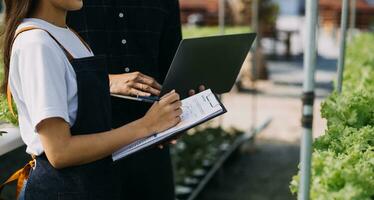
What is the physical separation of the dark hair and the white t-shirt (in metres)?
0.03

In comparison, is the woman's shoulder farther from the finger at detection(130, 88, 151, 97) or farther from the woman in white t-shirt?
the finger at detection(130, 88, 151, 97)

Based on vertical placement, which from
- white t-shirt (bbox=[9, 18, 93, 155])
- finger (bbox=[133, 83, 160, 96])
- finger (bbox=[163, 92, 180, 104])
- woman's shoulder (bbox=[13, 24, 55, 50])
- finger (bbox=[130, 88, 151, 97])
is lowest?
finger (bbox=[130, 88, 151, 97])

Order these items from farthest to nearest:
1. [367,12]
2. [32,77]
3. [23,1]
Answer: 1. [367,12]
2. [23,1]
3. [32,77]

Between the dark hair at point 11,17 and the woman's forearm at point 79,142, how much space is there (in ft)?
0.98

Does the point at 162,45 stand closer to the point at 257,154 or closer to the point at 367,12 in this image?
the point at 257,154

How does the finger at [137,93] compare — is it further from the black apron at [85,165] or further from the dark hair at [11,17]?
the dark hair at [11,17]

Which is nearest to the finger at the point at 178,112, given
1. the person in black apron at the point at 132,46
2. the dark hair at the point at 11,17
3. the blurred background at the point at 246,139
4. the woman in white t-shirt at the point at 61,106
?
the woman in white t-shirt at the point at 61,106

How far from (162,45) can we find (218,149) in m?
3.25

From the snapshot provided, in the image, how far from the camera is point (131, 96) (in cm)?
188

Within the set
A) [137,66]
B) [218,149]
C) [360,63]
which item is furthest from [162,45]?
[218,149]

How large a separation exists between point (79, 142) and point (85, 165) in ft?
0.46

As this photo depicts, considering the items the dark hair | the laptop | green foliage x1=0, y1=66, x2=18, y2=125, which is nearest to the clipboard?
the laptop

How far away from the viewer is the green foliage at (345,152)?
1548mm

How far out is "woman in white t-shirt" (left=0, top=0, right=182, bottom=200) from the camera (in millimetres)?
1438
